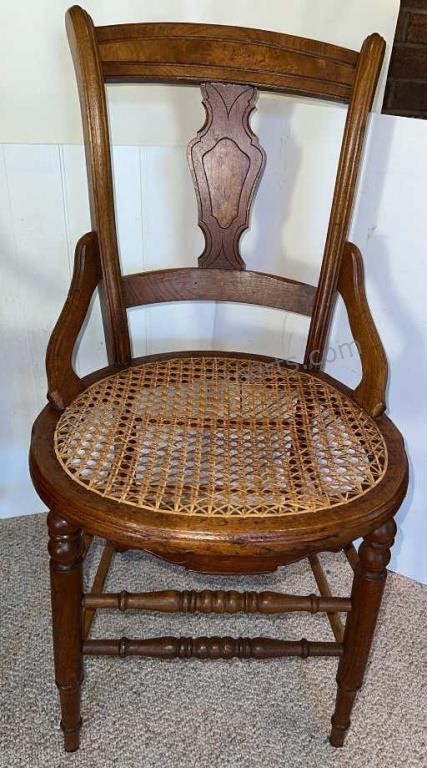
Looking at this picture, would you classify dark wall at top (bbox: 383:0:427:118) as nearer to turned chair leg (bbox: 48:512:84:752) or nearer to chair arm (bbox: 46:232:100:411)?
chair arm (bbox: 46:232:100:411)

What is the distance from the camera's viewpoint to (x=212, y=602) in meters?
0.78

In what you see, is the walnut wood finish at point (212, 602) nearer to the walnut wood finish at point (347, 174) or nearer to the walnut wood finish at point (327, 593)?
Answer: the walnut wood finish at point (327, 593)

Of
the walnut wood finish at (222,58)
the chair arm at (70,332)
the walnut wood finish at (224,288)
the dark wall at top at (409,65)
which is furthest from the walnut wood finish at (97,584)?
the dark wall at top at (409,65)

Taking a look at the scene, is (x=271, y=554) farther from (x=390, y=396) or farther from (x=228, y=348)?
(x=228, y=348)

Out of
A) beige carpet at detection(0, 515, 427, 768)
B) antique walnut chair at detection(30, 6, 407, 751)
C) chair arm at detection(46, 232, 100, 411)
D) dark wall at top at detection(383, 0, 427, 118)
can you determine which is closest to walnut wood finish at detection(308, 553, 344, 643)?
antique walnut chair at detection(30, 6, 407, 751)

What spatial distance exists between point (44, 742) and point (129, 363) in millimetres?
541

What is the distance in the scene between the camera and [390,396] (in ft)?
3.70

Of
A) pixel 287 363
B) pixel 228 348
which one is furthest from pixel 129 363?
pixel 228 348

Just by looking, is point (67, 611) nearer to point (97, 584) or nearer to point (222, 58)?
point (97, 584)

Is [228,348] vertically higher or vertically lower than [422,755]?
higher

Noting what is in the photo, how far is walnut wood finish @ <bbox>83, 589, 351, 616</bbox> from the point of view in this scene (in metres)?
0.78

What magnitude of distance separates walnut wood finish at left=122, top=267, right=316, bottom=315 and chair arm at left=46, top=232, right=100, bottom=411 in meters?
0.12

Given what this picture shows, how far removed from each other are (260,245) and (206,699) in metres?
0.75

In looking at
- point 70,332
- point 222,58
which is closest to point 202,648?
point 70,332
